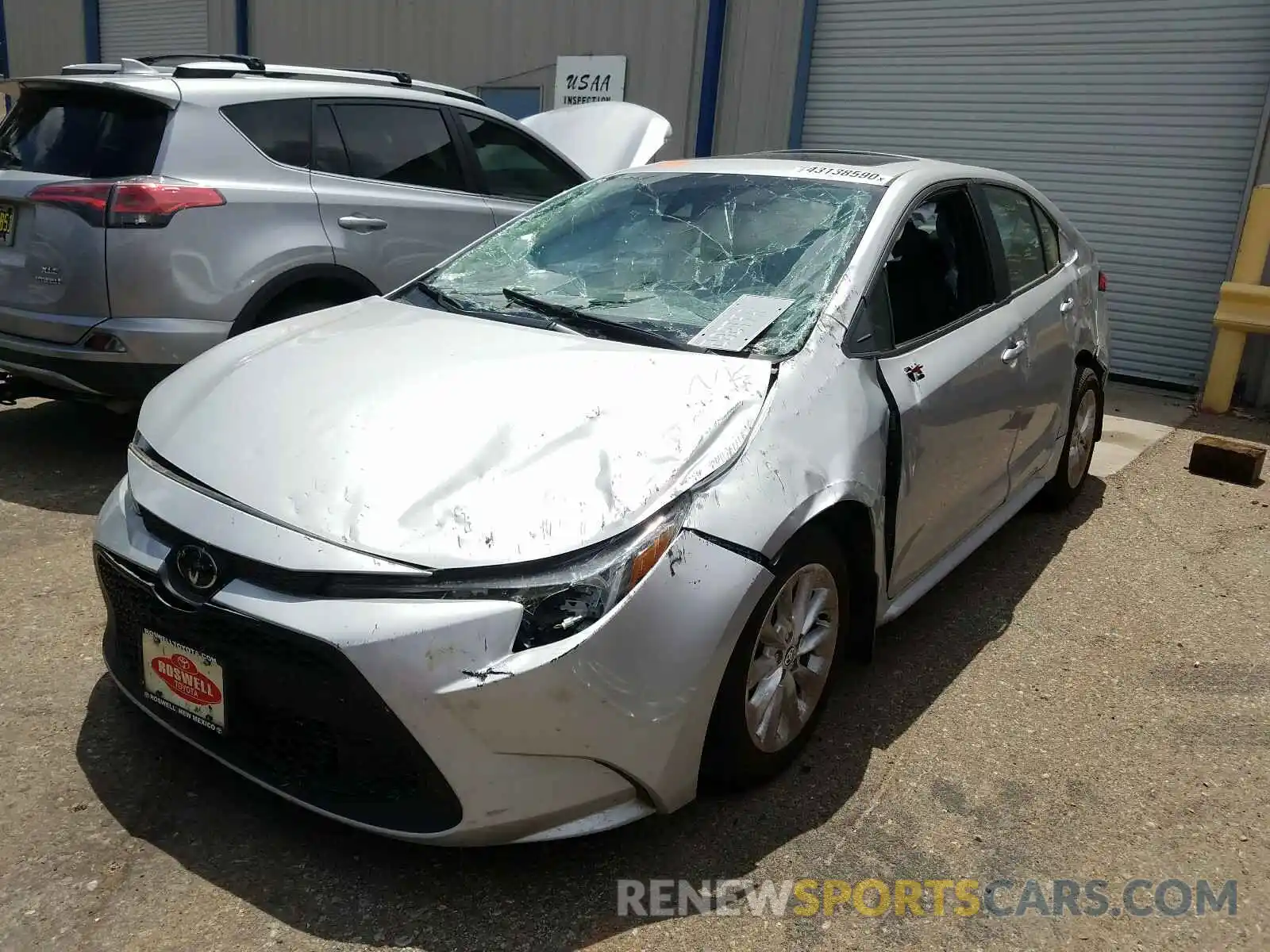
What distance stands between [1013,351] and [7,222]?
3951 mm

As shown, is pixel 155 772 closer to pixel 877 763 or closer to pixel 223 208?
pixel 877 763

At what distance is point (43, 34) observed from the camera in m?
17.1

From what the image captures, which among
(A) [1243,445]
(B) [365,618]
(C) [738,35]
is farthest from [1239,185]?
(B) [365,618]

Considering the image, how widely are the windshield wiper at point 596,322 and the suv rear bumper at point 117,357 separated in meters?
1.68

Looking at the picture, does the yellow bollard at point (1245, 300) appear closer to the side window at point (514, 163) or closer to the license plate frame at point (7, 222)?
the side window at point (514, 163)

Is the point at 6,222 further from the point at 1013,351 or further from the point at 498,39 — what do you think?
the point at 498,39

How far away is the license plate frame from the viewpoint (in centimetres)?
423

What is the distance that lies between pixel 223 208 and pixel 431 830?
3.12m

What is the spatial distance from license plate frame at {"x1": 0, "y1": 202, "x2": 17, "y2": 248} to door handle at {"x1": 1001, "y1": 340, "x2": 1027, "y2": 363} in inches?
152

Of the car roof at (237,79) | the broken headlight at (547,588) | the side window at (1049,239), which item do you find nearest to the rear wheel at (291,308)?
the car roof at (237,79)

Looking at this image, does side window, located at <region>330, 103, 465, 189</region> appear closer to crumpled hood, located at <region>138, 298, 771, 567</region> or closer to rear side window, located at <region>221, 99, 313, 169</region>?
rear side window, located at <region>221, 99, 313, 169</region>

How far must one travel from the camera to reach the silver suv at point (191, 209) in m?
4.11

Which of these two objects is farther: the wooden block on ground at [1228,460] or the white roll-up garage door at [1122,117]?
the white roll-up garage door at [1122,117]

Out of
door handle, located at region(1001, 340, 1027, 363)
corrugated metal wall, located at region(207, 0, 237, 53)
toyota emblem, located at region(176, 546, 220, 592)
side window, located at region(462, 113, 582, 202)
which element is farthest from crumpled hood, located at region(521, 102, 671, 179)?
corrugated metal wall, located at region(207, 0, 237, 53)
